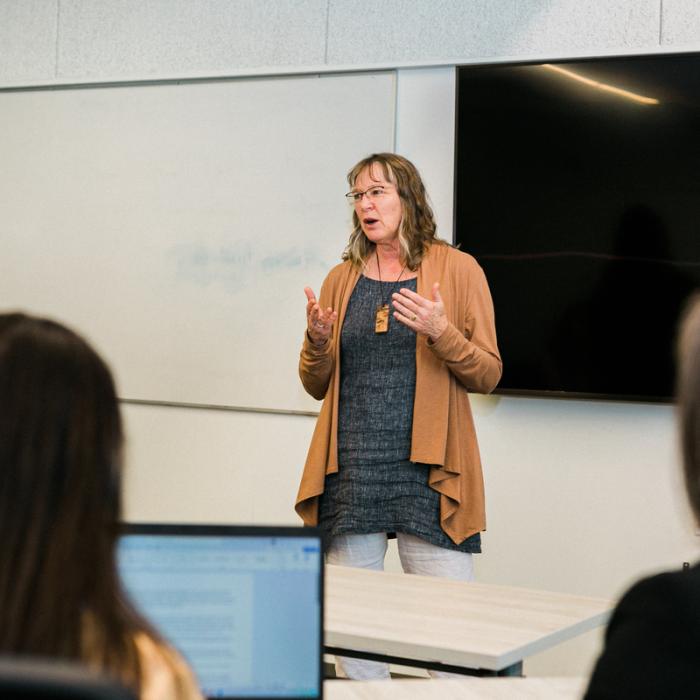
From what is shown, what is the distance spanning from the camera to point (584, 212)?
3.27 metres

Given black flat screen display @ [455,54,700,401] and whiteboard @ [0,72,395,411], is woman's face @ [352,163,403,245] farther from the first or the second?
whiteboard @ [0,72,395,411]

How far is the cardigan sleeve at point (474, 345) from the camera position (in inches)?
101

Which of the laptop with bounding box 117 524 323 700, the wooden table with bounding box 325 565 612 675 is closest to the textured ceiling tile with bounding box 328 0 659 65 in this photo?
the wooden table with bounding box 325 565 612 675

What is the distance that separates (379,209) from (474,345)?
1.47 feet

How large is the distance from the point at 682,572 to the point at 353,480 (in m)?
1.67

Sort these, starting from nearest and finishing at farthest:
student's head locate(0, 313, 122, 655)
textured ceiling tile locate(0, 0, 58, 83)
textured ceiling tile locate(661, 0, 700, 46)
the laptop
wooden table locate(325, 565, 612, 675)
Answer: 1. student's head locate(0, 313, 122, 655)
2. the laptop
3. wooden table locate(325, 565, 612, 675)
4. textured ceiling tile locate(661, 0, 700, 46)
5. textured ceiling tile locate(0, 0, 58, 83)

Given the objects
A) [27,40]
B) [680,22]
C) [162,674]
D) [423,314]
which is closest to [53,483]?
[162,674]

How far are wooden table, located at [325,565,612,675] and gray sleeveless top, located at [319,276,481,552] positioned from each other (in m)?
0.34

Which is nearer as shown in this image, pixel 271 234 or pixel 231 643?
pixel 231 643

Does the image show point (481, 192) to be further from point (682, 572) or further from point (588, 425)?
point (682, 572)

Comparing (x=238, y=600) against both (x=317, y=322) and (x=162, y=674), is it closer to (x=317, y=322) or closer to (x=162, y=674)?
(x=162, y=674)

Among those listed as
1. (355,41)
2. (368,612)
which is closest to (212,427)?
(355,41)

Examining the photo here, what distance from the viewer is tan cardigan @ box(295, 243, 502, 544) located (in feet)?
8.46

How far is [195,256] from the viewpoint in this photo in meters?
4.00
